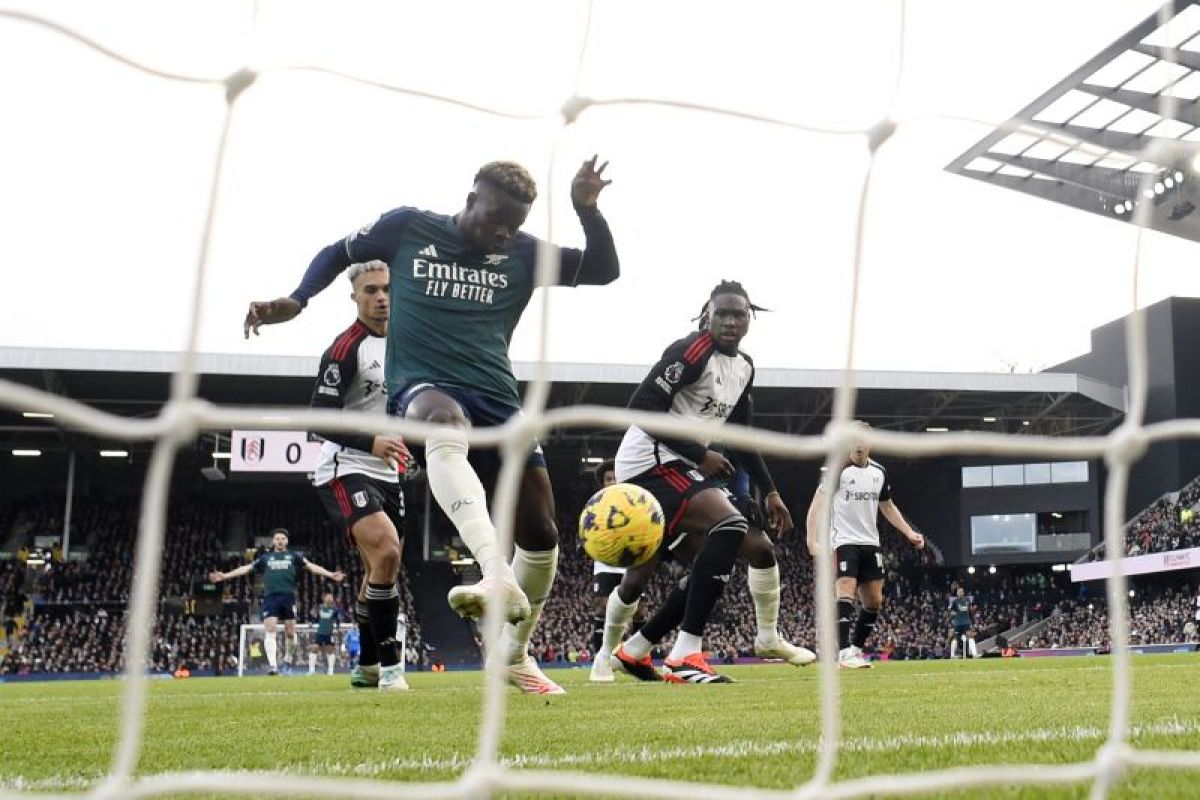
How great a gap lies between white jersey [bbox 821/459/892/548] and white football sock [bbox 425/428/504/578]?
21.8 ft

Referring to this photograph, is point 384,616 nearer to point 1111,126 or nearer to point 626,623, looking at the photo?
point 626,623

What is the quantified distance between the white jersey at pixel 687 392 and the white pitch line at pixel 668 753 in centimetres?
326

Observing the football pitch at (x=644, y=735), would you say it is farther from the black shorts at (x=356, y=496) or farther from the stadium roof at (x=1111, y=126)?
the stadium roof at (x=1111, y=126)

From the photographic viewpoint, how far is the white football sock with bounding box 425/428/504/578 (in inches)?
144

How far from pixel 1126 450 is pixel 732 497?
5609 mm

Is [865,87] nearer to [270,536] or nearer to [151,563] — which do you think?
[151,563]

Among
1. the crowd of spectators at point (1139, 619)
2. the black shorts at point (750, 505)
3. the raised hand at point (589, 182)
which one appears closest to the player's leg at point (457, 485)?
the raised hand at point (589, 182)

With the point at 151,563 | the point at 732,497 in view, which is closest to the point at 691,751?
the point at 151,563

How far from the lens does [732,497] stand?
25.3 ft

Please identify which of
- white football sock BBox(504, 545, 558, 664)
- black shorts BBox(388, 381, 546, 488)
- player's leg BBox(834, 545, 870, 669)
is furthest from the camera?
player's leg BBox(834, 545, 870, 669)

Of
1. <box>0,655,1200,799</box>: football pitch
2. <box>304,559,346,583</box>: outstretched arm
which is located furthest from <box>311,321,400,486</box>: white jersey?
<box>304,559,346,583</box>: outstretched arm

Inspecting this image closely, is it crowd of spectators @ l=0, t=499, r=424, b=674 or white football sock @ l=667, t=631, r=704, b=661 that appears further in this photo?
crowd of spectators @ l=0, t=499, r=424, b=674

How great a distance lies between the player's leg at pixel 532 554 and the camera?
14.7ft

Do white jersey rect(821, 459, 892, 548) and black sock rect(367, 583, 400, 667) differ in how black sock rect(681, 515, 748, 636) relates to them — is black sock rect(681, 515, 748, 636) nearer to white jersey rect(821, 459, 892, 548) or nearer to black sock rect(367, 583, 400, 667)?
black sock rect(367, 583, 400, 667)
